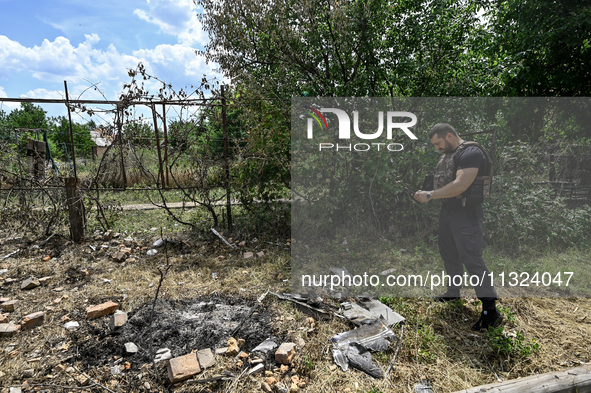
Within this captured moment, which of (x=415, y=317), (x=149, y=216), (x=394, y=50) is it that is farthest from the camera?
(x=149, y=216)

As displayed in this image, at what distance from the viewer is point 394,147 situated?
5426mm

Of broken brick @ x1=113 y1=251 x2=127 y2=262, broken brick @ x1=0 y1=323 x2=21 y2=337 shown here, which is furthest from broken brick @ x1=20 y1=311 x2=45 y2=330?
broken brick @ x1=113 y1=251 x2=127 y2=262

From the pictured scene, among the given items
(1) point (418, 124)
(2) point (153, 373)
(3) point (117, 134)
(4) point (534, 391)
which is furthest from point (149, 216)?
(4) point (534, 391)

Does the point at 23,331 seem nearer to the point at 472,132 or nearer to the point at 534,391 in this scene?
the point at 534,391

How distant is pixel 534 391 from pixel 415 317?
109 cm

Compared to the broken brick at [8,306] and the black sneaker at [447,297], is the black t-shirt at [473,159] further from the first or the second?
the broken brick at [8,306]

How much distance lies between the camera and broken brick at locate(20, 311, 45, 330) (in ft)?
9.99

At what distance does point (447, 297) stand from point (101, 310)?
141 inches

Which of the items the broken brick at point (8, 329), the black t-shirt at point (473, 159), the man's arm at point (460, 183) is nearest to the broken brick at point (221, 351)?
the broken brick at point (8, 329)

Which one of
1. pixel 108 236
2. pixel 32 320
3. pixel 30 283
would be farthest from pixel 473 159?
pixel 108 236

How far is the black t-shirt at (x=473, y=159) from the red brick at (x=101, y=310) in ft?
11.9

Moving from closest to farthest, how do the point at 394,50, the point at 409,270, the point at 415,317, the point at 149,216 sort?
1. the point at 415,317
2. the point at 409,270
3. the point at 394,50
4. the point at 149,216

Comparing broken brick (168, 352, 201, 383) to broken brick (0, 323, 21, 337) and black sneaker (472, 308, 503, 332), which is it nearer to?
broken brick (0, 323, 21, 337)

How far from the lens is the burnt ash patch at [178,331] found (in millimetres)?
2678
